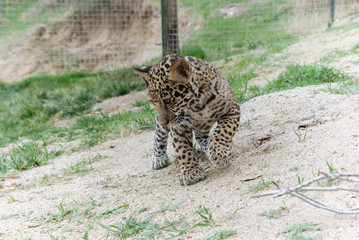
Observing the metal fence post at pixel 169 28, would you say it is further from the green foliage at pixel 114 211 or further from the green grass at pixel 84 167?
the green foliage at pixel 114 211

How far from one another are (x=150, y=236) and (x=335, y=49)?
7.15 meters

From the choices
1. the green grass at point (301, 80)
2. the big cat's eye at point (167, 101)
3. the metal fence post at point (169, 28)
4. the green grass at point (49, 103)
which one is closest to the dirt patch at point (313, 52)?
the green grass at point (301, 80)

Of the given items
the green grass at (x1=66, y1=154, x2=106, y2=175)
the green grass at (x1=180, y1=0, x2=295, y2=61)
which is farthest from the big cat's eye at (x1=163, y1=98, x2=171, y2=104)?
the green grass at (x1=180, y1=0, x2=295, y2=61)

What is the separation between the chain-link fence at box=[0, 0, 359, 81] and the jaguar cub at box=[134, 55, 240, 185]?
735 cm

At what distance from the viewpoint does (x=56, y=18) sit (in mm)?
17703

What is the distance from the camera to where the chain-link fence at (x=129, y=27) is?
1355cm

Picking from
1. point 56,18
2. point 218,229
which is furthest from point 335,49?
point 56,18

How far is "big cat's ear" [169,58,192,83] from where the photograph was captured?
396 centimetres

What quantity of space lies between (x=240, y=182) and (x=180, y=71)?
121 cm

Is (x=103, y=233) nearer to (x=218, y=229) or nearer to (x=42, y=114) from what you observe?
(x=218, y=229)

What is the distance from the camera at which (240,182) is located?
383 cm

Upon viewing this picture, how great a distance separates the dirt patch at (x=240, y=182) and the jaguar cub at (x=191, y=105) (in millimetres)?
229

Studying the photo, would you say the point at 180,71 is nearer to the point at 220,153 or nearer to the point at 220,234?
the point at 220,153

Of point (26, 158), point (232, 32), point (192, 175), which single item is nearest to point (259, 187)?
point (192, 175)
